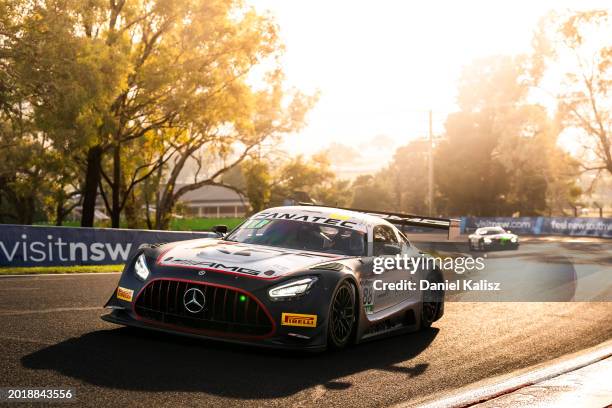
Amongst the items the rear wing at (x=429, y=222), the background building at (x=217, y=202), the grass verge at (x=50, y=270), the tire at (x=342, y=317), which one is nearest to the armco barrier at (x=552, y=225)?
the grass verge at (x=50, y=270)

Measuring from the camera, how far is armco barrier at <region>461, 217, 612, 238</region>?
62.7 metres

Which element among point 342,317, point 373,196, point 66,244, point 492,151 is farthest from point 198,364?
point 373,196

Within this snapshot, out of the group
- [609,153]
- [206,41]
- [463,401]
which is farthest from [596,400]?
[609,153]

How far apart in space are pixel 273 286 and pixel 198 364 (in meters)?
1.07

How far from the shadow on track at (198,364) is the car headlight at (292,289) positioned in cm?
57

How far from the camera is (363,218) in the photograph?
995 cm

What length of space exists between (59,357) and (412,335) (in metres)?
4.55

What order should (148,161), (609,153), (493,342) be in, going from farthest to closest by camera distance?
(609,153)
(148,161)
(493,342)

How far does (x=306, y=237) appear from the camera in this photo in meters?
9.29

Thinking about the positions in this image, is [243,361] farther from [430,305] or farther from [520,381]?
[430,305]

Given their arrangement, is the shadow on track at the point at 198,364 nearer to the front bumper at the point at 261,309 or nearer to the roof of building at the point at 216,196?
the front bumper at the point at 261,309

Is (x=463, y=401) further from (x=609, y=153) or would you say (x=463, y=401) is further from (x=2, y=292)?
(x=609, y=153)

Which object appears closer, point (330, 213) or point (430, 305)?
point (330, 213)

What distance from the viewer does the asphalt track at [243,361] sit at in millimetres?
5980
